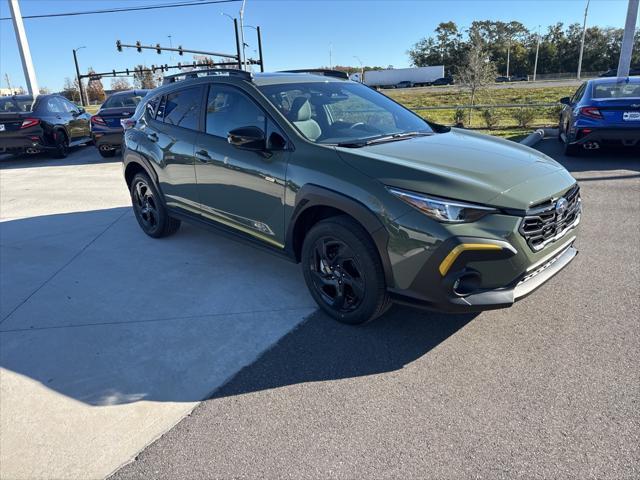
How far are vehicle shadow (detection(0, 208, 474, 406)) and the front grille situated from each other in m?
0.87

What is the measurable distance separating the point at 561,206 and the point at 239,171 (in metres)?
2.42

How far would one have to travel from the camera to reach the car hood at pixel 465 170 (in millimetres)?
2818

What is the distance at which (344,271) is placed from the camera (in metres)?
3.32

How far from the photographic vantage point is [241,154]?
3932 mm

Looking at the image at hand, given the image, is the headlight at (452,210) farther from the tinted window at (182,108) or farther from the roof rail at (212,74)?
the tinted window at (182,108)

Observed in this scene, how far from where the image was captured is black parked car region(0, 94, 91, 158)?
1141 centimetres

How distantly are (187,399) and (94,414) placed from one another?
1.68 feet

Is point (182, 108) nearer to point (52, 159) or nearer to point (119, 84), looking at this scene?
point (52, 159)

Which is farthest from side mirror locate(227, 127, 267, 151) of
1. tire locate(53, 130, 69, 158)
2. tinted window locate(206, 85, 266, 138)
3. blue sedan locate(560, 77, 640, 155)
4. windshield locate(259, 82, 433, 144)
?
tire locate(53, 130, 69, 158)

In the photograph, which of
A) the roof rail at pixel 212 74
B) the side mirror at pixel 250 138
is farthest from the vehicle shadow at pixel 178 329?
the roof rail at pixel 212 74

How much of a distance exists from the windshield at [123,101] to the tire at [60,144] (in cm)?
138

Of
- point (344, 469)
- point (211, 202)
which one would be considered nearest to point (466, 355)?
point (344, 469)

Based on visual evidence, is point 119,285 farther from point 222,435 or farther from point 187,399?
point 222,435

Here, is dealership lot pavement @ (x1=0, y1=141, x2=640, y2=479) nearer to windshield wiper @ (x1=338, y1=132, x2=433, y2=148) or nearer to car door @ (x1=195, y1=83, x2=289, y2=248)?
car door @ (x1=195, y1=83, x2=289, y2=248)
